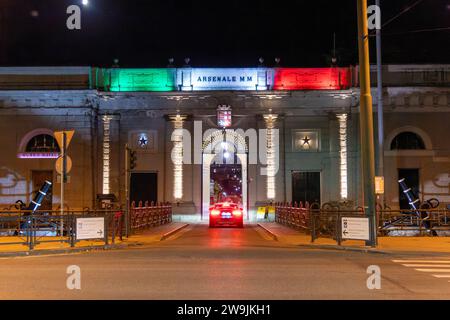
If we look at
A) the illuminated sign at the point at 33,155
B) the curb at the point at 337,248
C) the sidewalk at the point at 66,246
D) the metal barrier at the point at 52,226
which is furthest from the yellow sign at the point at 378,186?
the illuminated sign at the point at 33,155

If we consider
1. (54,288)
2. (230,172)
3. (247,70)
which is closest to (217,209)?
(230,172)

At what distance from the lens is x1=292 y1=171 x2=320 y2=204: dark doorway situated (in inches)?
1714

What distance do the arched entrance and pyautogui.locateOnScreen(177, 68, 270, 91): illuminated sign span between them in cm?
343

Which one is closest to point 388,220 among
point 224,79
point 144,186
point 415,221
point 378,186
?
point 415,221

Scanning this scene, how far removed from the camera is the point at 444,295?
33.3 ft

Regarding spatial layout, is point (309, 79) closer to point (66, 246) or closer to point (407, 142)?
point (407, 142)

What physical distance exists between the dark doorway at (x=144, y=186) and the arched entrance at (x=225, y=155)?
144 inches

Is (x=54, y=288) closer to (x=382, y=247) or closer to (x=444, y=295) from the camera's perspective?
(x=444, y=295)

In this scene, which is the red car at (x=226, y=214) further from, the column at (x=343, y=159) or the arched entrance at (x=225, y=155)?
the column at (x=343, y=159)

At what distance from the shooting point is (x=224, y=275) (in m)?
12.7

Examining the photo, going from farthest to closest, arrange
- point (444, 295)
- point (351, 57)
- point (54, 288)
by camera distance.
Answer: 1. point (351, 57)
2. point (54, 288)
3. point (444, 295)

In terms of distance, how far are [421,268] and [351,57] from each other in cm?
3590

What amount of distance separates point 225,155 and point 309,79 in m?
8.33

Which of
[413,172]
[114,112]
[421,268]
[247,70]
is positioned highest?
[247,70]
